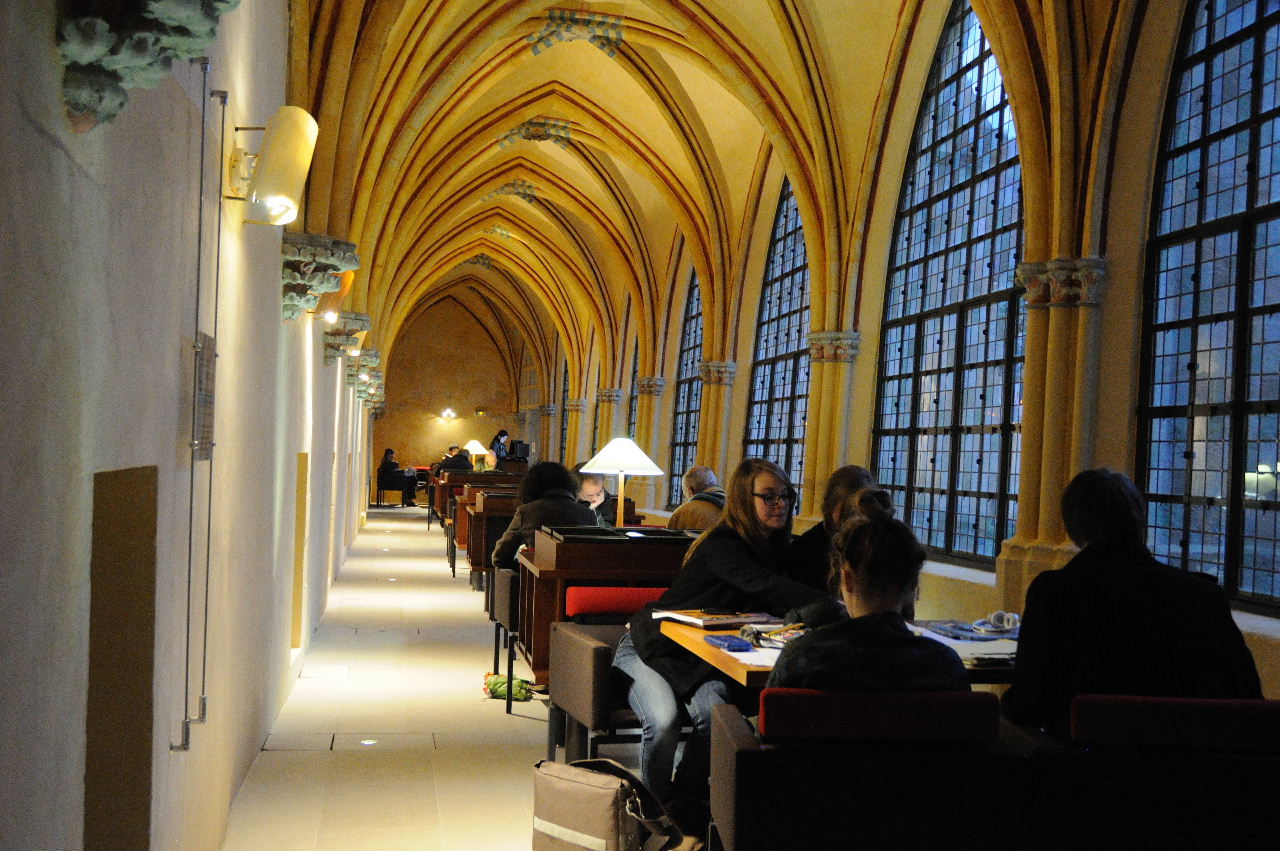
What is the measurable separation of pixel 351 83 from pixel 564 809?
527cm

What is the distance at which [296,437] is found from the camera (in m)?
7.30

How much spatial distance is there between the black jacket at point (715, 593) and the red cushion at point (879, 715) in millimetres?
1144

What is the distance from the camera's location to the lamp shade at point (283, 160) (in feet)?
11.9

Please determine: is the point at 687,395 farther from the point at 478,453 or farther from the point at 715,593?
the point at 715,593

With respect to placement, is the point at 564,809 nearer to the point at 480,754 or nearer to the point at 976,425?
the point at 480,754

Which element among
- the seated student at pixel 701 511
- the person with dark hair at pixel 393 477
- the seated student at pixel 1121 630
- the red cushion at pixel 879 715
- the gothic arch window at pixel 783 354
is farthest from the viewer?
the person with dark hair at pixel 393 477

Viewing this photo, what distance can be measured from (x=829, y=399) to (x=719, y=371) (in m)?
4.59

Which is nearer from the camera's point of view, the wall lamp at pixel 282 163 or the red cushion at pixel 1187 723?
the red cushion at pixel 1187 723

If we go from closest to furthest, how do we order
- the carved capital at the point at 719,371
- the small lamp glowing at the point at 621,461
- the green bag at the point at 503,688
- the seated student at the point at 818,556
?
the seated student at the point at 818,556 → the green bag at the point at 503,688 → the small lamp glowing at the point at 621,461 → the carved capital at the point at 719,371

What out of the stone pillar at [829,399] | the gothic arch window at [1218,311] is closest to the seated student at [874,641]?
the gothic arch window at [1218,311]

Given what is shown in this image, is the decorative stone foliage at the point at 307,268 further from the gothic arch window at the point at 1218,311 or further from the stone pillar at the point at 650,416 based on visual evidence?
the stone pillar at the point at 650,416

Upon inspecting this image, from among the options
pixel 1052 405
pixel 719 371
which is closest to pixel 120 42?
pixel 1052 405

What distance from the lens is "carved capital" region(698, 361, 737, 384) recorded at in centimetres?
1805

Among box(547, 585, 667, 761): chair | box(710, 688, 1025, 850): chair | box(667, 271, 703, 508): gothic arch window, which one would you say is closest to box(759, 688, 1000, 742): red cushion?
box(710, 688, 1025, 850): chair
